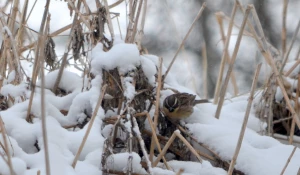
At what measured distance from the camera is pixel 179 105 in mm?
2666

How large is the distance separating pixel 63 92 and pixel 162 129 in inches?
21.3

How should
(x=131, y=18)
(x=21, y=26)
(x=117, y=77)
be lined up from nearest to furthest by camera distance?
(x=117, y=77) → (x=131, y=18) → (x=21, y=26)

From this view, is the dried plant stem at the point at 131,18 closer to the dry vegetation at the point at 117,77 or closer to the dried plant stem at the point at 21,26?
the dry vegetation at the point at 117,77

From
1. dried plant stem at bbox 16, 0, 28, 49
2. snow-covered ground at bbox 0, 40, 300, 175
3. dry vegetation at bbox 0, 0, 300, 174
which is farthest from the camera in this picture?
dried plant stem at bbox 16, 0, 28, 49

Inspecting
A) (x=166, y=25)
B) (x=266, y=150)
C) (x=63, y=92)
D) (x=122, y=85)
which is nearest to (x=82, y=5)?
(x=63, y=92)

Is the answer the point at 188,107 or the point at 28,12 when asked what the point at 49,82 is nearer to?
the point at 28,12

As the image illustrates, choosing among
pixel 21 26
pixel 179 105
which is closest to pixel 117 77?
pixel 179 105

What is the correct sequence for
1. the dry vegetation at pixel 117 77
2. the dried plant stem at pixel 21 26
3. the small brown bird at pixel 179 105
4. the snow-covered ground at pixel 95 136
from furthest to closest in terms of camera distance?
the dried plant stem at pixel 21 26
the small brown bird at pixel 179 105
the dry vegetation at pixel 117 77
the snow-covered ground at pixel 95 136

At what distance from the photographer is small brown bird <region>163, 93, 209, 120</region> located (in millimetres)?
2728

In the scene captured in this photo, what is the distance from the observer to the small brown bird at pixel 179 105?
8.95 ft

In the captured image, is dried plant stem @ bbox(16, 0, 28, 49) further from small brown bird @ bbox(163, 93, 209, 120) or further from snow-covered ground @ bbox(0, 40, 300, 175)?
small brown bird @ bbox(163, 93, 209, 120)

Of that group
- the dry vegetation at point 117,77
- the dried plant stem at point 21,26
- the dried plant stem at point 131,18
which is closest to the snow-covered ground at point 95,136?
the dry vegetation at point 117,77

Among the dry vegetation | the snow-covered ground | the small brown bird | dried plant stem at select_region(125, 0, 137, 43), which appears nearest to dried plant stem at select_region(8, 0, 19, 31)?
the dry vegetation

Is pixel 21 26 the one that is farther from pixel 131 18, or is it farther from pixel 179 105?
pixel 179 105
